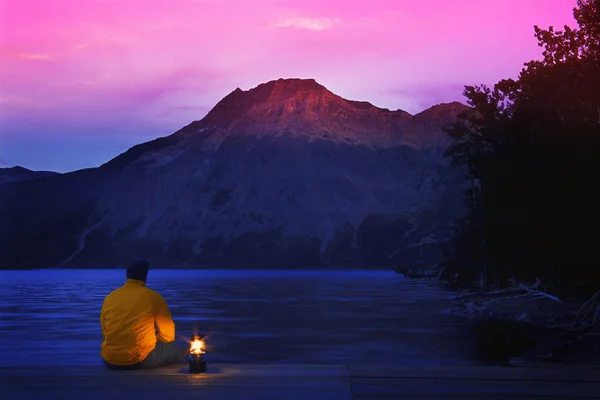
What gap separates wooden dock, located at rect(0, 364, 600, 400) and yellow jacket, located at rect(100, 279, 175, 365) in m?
0.33

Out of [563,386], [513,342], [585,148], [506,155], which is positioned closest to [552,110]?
[506,155]

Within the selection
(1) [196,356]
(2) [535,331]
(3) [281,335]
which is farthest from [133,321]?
(2) [535,331]

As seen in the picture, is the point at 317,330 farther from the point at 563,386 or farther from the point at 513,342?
the point at 563,386

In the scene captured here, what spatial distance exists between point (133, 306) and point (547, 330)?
95.1 feet

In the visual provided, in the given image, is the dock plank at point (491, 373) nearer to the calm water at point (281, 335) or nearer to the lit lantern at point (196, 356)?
the lit lantern at point (196, 356)

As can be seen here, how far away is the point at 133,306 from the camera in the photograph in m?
14.1

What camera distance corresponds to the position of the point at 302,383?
13.4 meters

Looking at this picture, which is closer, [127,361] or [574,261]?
[127,361]

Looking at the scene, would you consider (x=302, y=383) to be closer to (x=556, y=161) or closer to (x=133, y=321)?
(x=133, y=321)

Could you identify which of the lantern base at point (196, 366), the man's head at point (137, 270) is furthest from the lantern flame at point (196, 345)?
the man's head at point (137, 270)

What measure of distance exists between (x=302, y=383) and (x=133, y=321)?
3.05 m

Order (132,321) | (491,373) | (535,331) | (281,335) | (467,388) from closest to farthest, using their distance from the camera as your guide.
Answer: (467,388) → (132,321) → (491,373) → (281,335) → (535,331)

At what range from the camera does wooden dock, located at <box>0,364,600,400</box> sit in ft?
40.6

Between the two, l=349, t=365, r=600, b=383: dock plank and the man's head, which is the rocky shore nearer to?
l=349, t=365, r=600, b=383: dock plank
